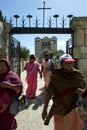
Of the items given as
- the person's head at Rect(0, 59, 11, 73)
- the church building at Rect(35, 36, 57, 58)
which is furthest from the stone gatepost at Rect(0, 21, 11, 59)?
the church building at Rect(35, 36, 57, 58)

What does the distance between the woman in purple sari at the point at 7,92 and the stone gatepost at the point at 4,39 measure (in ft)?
19.0

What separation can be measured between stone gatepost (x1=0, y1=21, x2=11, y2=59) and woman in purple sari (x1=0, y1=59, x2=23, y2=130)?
578 centimetres

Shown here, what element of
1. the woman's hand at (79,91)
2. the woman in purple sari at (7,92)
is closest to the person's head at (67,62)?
the woman's hand at (79,91)

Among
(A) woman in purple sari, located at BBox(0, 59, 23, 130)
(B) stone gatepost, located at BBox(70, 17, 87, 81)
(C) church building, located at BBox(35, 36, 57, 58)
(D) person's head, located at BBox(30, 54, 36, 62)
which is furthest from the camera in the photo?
(C) church building, located at BBox(35, 36, 57, 58)

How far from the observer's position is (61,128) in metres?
5.13

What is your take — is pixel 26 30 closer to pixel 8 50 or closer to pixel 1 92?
pixel 8 50

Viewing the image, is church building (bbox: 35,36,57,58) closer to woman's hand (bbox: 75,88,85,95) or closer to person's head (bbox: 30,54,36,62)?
person's head (bbox: 30,54,36,62)

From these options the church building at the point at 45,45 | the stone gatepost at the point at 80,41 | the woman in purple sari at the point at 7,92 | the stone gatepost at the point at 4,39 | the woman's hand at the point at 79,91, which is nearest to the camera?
the woman's hand at the point at 79,91

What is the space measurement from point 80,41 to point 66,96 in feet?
27.1

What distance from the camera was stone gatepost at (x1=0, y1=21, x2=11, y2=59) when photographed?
37.4 feet

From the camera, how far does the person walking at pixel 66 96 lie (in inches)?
199

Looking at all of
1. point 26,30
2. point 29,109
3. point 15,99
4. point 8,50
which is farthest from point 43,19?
point 15,99

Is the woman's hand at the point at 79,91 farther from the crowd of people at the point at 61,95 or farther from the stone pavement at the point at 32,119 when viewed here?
the stone pavement at the point at 32,119

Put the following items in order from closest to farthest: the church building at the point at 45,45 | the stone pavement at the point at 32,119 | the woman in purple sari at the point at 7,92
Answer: the woman in purple sari at the point at 7,92 < the stone pavement at the point at 32,119 < the church building at the point at 45,45
